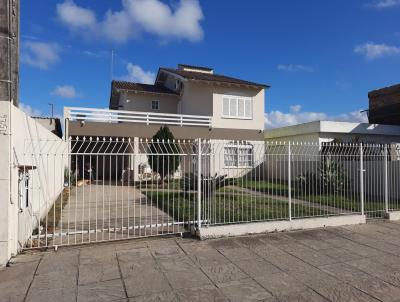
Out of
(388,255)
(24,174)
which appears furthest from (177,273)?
(388,255)

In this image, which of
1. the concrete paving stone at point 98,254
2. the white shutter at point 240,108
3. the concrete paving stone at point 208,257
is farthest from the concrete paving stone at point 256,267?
the white shutter at point 240,108

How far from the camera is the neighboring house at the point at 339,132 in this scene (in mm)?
19891

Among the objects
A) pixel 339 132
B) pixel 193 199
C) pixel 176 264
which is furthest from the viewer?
pixel 339 132

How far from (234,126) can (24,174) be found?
56.1 feet

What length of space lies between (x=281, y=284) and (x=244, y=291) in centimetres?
56

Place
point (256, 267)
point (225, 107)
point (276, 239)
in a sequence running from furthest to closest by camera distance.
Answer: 1. point (225, 107)
2. point (276, 239)
3. point (256, 267)

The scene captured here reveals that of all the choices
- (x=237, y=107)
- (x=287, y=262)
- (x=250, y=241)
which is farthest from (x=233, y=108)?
(x=287, y=262)

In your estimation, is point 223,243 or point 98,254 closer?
point 98,254

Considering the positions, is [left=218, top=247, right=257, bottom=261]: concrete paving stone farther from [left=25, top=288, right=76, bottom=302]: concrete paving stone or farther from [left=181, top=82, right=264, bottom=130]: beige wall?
[left=181, top=82, right=264, bottom=130]: beige wall

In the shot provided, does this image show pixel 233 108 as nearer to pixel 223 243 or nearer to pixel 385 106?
pixel 385 106

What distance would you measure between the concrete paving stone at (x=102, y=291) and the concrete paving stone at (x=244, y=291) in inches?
49.6

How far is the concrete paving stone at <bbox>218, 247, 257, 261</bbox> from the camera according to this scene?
555 cm

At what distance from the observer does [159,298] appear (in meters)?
3.97

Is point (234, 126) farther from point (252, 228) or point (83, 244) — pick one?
point (83, 244)
